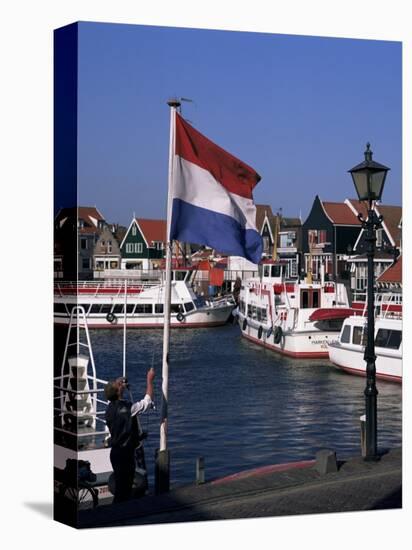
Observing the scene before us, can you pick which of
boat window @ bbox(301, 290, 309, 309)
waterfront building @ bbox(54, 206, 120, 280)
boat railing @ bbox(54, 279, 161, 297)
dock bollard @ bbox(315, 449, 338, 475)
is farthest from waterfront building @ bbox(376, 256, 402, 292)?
waterfront building @ bbox(54, 206, 120, 280)

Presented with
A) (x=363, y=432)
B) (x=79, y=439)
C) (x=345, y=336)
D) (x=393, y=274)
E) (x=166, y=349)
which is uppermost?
(x=393, y=274)

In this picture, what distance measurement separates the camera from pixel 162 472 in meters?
13.2

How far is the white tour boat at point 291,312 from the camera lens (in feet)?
54.7

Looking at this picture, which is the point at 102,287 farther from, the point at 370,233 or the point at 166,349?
the point at 370,233

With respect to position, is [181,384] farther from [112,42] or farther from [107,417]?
[112,42]

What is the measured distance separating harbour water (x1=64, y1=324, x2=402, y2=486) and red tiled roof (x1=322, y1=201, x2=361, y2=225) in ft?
6.72

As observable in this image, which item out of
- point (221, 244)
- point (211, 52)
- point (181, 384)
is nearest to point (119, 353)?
point (181, 384)

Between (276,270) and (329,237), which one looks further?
(276,270)

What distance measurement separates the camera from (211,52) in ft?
44.2

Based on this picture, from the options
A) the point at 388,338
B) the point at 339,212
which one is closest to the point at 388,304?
the point at 388,338

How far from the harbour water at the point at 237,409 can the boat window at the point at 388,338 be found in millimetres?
1163

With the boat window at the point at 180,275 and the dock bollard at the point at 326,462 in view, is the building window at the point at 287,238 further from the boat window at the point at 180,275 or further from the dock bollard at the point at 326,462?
the dock bollard at the point at 326,462

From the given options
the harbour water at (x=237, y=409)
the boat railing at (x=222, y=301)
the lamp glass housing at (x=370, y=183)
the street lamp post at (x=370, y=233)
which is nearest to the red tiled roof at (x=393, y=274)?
the street lamp post at (x=370, y=233)

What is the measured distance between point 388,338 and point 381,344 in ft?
1.43
